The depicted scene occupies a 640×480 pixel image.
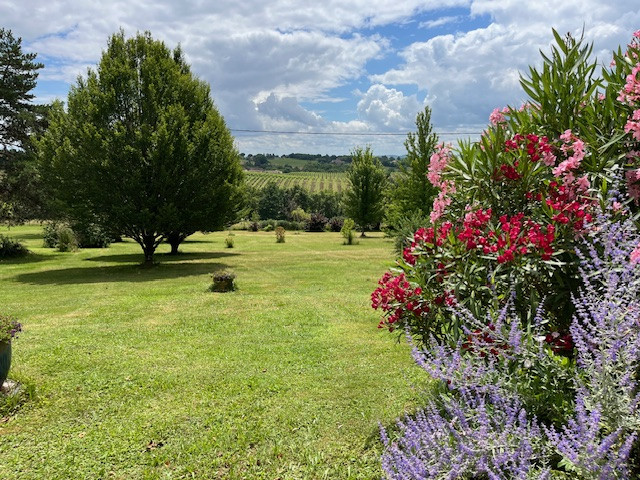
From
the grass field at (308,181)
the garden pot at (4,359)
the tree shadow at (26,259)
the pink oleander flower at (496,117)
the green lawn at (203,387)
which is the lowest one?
the tree shadow at (26,259)

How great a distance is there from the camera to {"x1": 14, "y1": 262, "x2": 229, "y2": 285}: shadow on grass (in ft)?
51.3

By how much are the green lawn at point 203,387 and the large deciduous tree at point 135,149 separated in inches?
238

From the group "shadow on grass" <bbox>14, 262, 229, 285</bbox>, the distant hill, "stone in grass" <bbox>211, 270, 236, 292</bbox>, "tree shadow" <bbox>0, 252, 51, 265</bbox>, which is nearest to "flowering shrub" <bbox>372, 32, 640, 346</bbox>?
"stone in grass" <bbox>211, 270, 236, 292</bbox>

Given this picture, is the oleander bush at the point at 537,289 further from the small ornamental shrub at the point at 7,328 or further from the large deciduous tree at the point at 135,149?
the large deciduous tree at the point at 135,149

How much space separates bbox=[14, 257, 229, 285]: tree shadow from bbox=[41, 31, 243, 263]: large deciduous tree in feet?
5.05

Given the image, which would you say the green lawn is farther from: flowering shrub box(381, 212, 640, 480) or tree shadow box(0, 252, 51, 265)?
tree shadow box(0, 252, 51, 265)

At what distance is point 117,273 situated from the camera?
57.0ft

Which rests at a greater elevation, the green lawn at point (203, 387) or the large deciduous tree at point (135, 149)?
the large deciduous tree at point (135, 149)

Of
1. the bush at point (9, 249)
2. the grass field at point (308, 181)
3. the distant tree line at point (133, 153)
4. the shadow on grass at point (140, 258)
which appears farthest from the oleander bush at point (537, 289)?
the grass field at point (308, 181)

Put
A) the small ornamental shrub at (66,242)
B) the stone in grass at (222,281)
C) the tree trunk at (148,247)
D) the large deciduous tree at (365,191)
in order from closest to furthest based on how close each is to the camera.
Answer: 1. the stone in grass at (222,281)
2. the tree trunk at (148,247)
3. the small ornamental shrub at (66,242)
4. the large deciduous tree at (365,191)

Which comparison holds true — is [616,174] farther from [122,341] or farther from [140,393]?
[122,341]

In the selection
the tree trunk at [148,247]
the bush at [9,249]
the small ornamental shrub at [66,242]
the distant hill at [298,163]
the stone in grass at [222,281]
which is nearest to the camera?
the stone in grass at [222,281]

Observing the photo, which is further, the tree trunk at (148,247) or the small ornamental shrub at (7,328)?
the tree trunk at (148,247)

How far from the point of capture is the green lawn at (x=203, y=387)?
13.2ft
